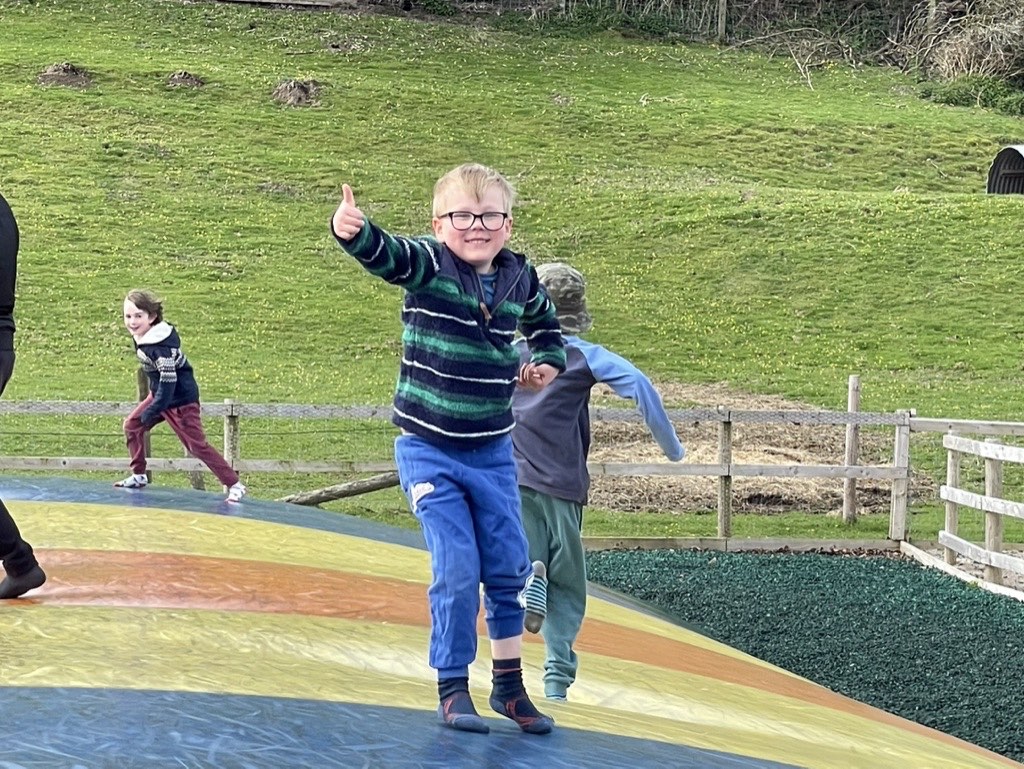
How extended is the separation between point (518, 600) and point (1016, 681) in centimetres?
513

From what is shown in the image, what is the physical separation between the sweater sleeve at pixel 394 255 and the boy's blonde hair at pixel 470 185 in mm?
118

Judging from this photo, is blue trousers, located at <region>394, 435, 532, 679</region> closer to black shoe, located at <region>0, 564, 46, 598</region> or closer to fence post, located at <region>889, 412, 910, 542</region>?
black shoe, located at <region>0, 564, 46, 598</region>

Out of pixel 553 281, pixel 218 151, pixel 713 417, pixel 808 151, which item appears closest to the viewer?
pixel 553 281

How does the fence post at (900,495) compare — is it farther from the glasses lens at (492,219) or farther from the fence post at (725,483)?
the glasses lens at (492,219)

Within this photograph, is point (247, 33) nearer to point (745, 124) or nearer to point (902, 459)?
point (745, 124)

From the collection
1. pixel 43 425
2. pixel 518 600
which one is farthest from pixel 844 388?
pixel 518 600

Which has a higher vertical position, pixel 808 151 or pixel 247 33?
pixel 247 33

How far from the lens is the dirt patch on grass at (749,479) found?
14602 millimetres

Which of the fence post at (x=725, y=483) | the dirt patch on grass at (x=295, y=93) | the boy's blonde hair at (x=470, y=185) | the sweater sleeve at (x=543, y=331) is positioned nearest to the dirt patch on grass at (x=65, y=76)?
the dirt patch on grass at (x=295, y=93)

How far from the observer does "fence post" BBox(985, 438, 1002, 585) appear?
10156mm

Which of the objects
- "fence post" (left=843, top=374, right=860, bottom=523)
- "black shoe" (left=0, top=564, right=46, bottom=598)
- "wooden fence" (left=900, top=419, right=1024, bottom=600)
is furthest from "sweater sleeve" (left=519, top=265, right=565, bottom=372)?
"fence post" (left=843, top=374, right=860, bottom=523)

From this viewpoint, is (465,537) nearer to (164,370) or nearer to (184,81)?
(164,370)

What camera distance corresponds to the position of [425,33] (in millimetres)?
40188

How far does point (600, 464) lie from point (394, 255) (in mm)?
8951
